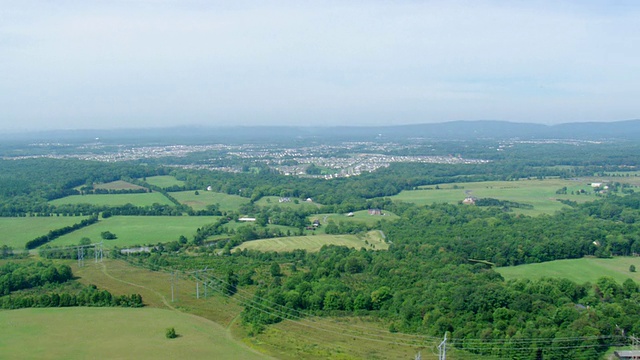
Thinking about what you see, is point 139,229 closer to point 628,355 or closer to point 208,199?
point 208,199

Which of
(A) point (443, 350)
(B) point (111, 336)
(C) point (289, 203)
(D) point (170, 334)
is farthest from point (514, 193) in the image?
(B) point (111, 336)

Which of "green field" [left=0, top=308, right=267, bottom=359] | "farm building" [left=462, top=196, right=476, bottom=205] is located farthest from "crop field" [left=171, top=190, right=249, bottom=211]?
"green field" [left=0, top=308, right=267, bottom=359]

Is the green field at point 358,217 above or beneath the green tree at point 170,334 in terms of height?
above

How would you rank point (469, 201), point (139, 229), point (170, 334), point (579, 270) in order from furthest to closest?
point (469, 201) < point (139, 229) < point (579, 270) < point (170, 334)

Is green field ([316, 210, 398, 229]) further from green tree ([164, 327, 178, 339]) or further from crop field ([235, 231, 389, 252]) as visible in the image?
green tree ([164, 327, 178, 339])

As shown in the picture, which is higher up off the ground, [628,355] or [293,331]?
[628,355]

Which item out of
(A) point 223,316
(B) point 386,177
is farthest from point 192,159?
(A) point 223,316

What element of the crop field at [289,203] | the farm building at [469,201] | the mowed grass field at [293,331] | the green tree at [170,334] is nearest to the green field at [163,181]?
the crop field at [289,203]

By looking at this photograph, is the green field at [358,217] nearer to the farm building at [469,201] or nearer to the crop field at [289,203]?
the crop field at [289,203]

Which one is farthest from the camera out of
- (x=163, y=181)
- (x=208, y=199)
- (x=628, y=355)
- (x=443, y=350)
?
(x=163, y=181)
